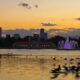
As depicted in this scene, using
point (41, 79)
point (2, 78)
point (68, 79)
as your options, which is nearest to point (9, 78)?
point (2, 78)

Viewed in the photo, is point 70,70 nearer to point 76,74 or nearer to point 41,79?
point 76,74

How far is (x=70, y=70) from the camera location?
179ft

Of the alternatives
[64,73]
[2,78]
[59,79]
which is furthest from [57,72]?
[2,78]

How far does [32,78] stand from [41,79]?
127 cm

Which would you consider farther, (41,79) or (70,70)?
(70,70)

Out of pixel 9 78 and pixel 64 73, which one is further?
pixel 64 73

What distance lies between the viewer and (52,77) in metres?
49.6

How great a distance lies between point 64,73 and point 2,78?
9.44m

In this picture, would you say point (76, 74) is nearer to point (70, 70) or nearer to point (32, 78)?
point (70, 70)

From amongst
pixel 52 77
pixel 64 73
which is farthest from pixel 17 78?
pixel 64 73

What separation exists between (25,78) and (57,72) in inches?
219

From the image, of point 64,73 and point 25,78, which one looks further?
point 64,73

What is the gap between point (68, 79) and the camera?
48.4 m

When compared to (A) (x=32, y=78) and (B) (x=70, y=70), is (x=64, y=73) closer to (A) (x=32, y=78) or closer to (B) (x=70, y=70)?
(B) (x=70, y=70)
